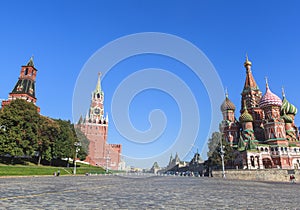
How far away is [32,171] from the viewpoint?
101 ft

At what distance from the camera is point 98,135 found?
97750 mm

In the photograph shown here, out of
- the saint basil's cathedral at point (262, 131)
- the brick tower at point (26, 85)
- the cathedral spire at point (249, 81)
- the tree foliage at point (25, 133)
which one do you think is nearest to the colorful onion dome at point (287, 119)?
the saint basil's cathedral at point (262, 131)

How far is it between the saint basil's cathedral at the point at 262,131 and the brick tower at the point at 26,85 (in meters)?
68.1

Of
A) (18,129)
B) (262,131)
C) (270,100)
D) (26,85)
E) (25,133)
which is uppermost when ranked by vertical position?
(26,85)

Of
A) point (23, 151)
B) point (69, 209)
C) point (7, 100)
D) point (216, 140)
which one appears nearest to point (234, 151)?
point (216, 140)

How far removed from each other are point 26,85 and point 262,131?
267 ft

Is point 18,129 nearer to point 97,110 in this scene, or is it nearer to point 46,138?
point 46,138

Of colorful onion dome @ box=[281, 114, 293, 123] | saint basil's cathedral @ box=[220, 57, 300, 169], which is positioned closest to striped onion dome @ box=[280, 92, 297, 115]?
saint basil's cathedral @ box=[220, 57, 300, 169]

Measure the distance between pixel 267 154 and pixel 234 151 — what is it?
795 cm

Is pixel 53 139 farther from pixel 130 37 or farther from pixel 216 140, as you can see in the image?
pixel 216 140

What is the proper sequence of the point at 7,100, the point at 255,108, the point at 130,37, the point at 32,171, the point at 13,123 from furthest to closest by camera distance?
1. the point at 7,100
2. the point at 255,108
3. the point at 13,123
4. the point at 32,171
5. the point at 130,37

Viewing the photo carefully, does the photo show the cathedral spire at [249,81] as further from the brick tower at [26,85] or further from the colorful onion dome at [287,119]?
the brick tower at [26,85]

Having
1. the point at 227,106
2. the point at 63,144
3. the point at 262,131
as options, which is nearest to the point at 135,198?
the point at 63,144

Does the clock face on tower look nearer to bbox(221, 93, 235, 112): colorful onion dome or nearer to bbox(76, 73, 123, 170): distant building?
bbox(76, 73, 123, 170): distant building
